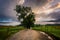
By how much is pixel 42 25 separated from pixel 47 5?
538 mm

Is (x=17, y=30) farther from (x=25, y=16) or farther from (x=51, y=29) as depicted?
(x=51, y=29)

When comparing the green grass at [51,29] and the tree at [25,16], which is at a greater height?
the tree at [25,16]

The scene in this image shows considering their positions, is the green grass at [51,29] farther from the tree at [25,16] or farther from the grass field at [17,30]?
the tree at [25,16]

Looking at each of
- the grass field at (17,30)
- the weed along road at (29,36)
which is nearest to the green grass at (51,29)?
the grass field at (17,30)

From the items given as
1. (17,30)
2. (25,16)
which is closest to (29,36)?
(17,30)

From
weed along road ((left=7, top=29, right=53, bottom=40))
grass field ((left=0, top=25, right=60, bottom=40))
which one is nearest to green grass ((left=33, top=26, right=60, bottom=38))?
grass field ((left=0, top=25, right=60, bottom=40))

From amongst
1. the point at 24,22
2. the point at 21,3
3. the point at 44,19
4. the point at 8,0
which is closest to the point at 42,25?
the point at 44,19

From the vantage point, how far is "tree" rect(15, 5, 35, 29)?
4480mm

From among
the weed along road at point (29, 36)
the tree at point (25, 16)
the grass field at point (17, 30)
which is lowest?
the weed along road at point (29, 36)

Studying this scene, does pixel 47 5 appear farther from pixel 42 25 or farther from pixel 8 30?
pixel 8 30

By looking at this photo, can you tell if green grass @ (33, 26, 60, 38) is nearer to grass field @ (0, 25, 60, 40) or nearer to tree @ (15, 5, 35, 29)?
grass field @ (0, 25, 60, 40)

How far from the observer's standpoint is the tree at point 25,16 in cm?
448

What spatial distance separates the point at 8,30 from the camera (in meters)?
4.54

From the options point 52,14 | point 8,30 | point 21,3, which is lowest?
point 8,30
